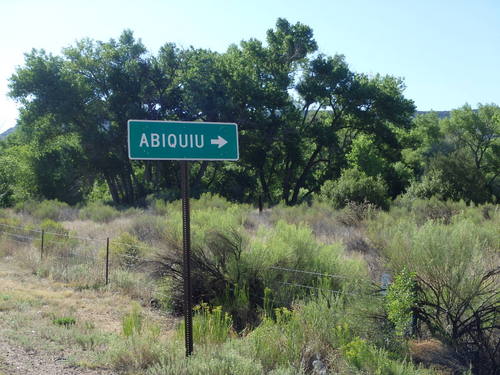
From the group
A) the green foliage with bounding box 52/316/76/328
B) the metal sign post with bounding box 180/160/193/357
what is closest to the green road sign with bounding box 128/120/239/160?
the metal sign post with bounding box 180/160/193/357

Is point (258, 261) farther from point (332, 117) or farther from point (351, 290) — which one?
point (332, 117)

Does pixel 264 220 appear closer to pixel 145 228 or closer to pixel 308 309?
pixel 145 228

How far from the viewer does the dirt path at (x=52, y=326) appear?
6.54 m

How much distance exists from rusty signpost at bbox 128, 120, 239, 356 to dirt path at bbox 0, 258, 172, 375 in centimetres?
145

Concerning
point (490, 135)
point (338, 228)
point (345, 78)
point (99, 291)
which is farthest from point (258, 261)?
point (490, 135)

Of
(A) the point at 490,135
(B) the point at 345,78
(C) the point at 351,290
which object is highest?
(B) the point at 345,78

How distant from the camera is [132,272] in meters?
12.1

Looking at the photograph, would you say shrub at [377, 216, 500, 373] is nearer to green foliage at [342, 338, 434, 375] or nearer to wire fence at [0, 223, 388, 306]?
green foliage at [342, 338, 434, 375]

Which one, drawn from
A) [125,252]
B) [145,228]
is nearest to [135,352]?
[125,252]

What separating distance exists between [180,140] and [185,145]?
75mm

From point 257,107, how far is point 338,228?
21168 millimetres

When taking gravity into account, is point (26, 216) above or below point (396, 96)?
below

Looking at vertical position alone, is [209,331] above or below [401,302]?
below

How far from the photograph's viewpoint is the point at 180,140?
617cm
